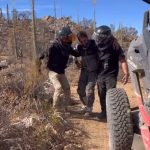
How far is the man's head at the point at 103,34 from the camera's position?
870 centimetres

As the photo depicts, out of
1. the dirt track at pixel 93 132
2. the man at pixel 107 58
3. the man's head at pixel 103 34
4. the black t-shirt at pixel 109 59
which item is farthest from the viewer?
the black t-shirt at pixel 109 59

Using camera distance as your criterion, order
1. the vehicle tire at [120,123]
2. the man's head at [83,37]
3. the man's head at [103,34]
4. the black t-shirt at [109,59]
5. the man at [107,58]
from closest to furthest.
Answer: the vehicle tire at [120,123], the man's head at [103,34], the man at [107,58], the black t-shirt at [109,59], the man's head at [83,37]

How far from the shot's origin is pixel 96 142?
7488 millimetres

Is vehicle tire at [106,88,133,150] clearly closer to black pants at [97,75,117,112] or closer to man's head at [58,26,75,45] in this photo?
black pants at [97,75,117,112]

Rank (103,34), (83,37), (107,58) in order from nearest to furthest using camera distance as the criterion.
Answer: (103,34)
(107,58)
(83,37)

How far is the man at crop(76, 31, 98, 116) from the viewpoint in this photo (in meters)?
9.27

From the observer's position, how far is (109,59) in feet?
29.4

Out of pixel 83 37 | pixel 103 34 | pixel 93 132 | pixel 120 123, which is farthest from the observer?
pixel 83 37

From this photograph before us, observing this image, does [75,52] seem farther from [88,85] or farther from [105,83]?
[105,83]

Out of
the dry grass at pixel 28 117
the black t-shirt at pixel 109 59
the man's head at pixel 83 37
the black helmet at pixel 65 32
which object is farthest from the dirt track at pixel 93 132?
the black helmet at pixel 65 32

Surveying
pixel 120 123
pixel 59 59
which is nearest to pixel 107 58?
pixel 59 59

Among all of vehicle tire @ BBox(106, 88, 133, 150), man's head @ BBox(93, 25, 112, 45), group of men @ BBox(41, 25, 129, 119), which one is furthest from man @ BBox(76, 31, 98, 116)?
vehicle tire @ BBox(106, 88, 133, 150)

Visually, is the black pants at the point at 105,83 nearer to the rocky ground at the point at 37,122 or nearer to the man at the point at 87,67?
the man at the point at 87,67

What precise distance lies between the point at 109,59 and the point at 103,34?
48 cm
